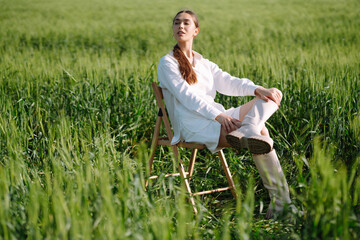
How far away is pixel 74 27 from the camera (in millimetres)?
11062

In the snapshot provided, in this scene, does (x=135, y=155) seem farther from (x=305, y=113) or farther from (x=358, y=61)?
(x=358, y=61)

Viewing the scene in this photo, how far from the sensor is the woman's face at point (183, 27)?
260 centimetres

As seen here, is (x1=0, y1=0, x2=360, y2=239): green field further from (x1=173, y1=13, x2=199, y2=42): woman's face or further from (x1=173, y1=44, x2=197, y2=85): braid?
(x1=173, y1=13, x2=199, y2=42): woman's face

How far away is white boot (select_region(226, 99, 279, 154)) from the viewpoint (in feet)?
6.89

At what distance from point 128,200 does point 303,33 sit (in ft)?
29.3

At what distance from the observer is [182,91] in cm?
246

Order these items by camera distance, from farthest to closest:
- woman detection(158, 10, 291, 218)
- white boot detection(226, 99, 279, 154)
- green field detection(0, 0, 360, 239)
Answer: woman detection(158, 10, 291, 218)
white boot detection(226, 99, 279, 154)
green field detection(0, 0, 360, 239)

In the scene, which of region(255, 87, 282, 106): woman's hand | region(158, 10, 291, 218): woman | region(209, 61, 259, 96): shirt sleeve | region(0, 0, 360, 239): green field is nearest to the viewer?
region(0, 0, 360, 239): green field

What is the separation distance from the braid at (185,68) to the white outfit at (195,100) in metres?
0.03

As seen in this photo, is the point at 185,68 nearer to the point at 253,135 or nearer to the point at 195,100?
the point at 195,100

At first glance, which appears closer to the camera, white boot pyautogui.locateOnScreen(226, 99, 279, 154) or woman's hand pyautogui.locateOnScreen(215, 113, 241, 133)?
white boot pyautogui.locateOnScreen(226, 99, 279, 154)

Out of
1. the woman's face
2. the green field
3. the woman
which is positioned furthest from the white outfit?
the green field

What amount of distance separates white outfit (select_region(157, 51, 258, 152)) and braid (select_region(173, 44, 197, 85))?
3 cm

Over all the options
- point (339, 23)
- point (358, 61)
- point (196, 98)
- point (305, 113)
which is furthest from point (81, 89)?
point (339, 23)
